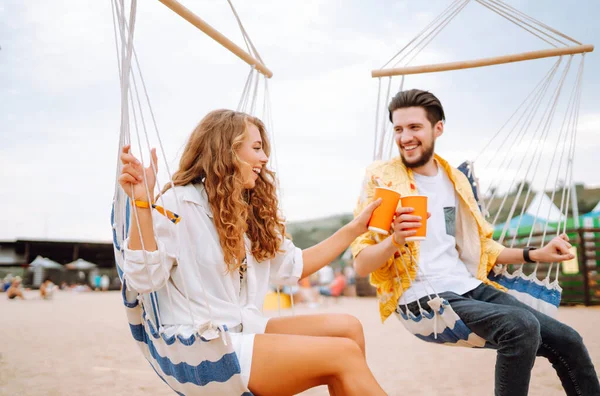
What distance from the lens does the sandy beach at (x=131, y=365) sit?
3188 millimetres

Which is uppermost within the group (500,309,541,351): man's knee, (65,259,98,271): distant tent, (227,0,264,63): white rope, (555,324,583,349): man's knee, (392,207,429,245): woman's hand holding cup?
(227,0,264,63): white rope

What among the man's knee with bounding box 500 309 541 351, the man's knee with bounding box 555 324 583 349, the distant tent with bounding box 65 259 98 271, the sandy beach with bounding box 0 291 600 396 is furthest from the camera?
the distant tent with bounding box 65 259 98 271

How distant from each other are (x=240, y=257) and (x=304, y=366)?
1.26ft

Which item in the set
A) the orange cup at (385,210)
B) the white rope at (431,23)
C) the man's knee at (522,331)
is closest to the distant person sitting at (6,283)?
the white rope at (431,23)

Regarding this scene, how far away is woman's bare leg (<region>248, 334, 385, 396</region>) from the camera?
4.17 feet

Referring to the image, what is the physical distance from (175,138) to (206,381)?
1.06 meters

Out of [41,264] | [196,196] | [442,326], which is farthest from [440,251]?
[41,264]

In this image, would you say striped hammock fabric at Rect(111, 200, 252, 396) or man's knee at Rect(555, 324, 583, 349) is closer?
striped hammock fabric at Rect(111, 200, 252, 396)

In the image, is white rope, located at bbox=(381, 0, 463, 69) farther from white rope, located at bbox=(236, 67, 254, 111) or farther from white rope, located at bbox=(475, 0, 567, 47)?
white rope, located at bbox=(236, 67, 254, 111)

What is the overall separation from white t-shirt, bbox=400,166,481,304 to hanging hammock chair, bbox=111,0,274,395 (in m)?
0.96

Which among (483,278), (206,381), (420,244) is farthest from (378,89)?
(206,381)

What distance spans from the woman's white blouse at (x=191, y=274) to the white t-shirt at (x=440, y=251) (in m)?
0.76

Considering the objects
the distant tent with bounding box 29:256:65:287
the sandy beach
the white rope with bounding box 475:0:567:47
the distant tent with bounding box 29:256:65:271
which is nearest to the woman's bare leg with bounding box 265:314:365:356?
the sandy beach

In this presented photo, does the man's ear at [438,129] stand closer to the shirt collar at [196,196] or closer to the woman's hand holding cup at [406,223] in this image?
the woman's hand holding cup at [406,223]
